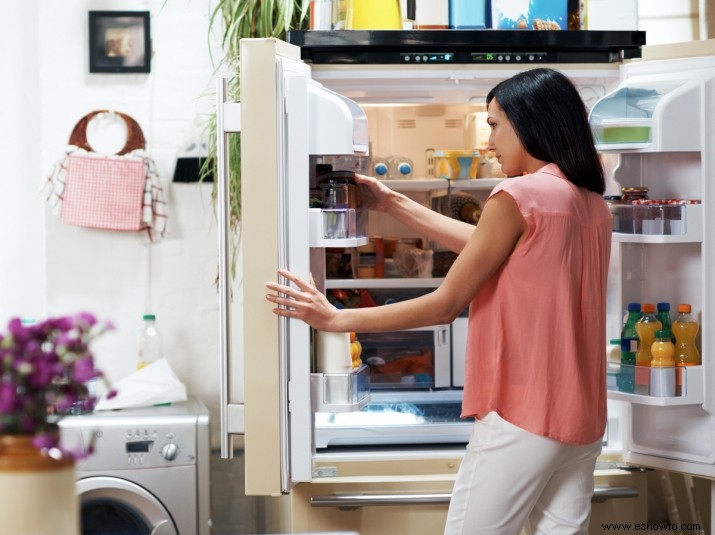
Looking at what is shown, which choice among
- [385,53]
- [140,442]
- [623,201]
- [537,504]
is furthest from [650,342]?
[140,442]

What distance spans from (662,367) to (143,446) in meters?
1.58

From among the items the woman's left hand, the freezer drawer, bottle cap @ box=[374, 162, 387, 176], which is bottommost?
the freezer drawer

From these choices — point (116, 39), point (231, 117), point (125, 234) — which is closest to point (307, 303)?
point (231, 117)

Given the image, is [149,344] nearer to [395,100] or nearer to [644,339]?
[395,100]

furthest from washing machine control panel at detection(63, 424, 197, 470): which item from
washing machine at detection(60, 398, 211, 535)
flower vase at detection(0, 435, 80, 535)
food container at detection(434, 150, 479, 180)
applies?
flower vase at detection(0, 435, 80, 535)

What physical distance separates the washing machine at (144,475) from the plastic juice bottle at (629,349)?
1294mm

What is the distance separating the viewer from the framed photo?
3596mm

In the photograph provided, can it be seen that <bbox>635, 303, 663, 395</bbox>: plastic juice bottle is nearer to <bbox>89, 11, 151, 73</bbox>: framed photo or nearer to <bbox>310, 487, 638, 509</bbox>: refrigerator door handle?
<bbox>310, 487, 638, 509</bbox>: refrigerator door handle

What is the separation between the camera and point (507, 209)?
6.65 feet

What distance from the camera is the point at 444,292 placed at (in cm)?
209

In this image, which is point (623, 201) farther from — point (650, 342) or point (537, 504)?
point (537, 504)

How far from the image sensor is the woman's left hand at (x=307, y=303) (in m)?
2.21

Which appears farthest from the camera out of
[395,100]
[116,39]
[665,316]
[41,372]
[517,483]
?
[116,39]

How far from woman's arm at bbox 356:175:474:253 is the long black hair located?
1.62ft
